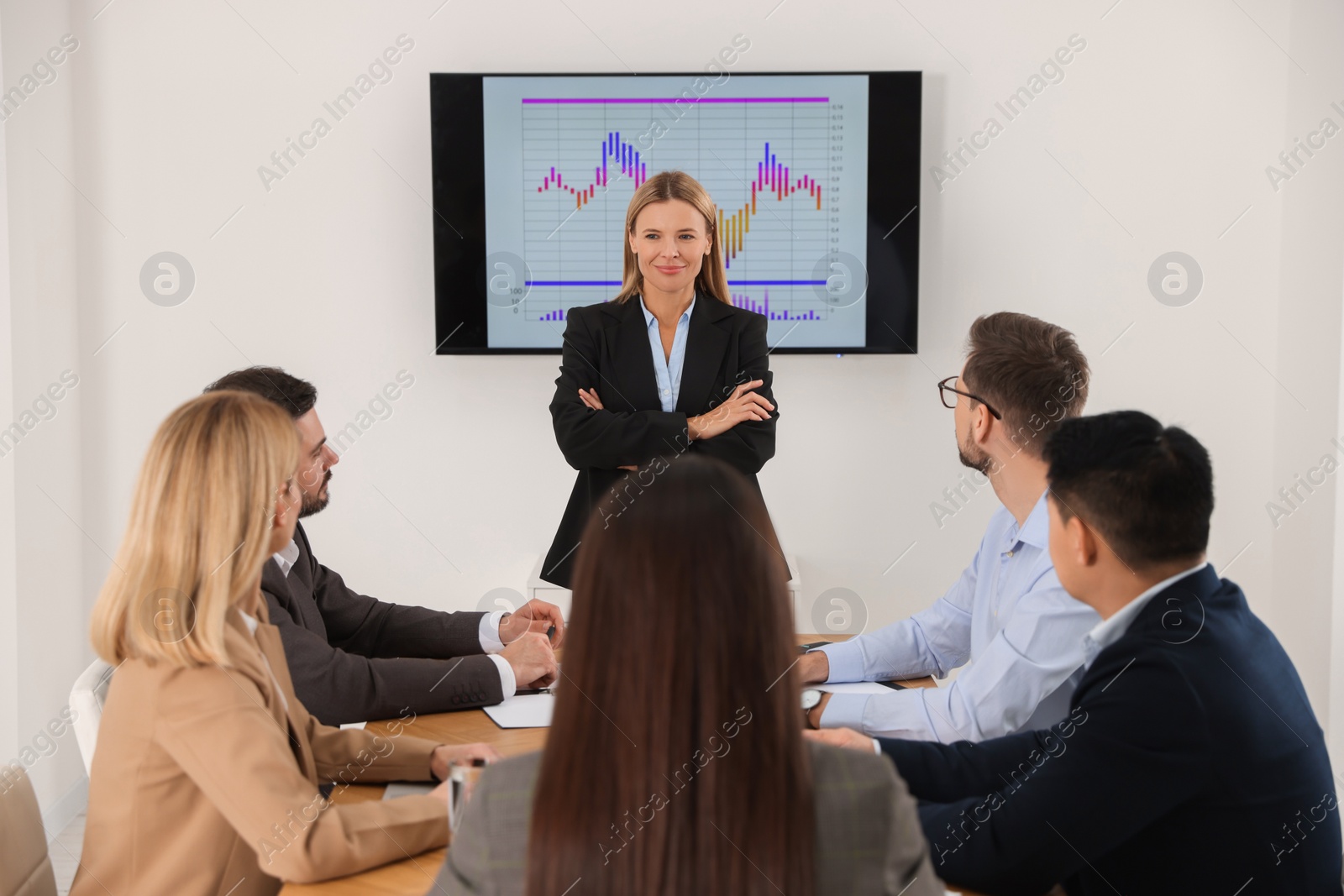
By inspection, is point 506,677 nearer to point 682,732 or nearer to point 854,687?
point 854,687

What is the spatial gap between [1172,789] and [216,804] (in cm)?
120

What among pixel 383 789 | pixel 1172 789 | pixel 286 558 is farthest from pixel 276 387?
pixel 1172 789

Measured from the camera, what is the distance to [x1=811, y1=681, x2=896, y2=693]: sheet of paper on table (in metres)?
2.05

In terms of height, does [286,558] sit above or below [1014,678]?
above

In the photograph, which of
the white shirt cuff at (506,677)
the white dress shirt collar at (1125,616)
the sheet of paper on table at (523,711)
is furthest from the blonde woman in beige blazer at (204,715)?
the white dress shirt collar at (1125,616)

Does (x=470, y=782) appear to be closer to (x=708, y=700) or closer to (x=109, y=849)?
(x=109, y=849)

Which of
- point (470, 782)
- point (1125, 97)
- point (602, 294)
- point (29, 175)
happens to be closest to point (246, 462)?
point (470, 782)

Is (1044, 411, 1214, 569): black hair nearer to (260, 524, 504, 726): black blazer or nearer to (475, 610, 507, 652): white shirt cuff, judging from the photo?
(260, 524, 504, 726): black blazer

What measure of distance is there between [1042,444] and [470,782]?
4.02 feet

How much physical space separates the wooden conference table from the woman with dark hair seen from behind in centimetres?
8

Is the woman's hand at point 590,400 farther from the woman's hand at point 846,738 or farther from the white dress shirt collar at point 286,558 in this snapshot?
the woman's hand at point 846,738

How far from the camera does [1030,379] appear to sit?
2061mm

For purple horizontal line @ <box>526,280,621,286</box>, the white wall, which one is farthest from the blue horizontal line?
the white wall

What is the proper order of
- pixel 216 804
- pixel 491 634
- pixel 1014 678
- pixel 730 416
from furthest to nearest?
pixel 730 416 → pixel 491 634 → pixel 1014 678 → pixel 216 804
